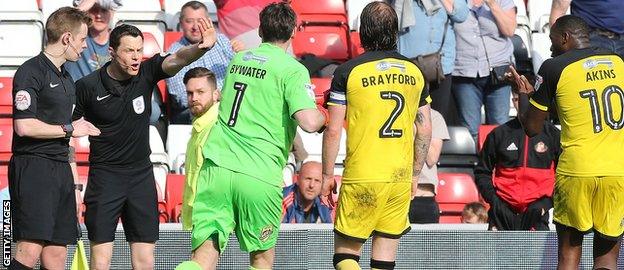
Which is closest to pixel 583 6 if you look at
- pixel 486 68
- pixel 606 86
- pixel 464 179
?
pixel 486 68

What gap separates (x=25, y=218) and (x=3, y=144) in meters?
3.97

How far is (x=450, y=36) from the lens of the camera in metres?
13.5

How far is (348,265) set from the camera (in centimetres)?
890

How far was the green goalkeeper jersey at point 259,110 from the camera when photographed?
845 centimetres

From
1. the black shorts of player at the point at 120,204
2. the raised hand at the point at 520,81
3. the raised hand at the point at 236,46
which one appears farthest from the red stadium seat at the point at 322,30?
the black shorts of player at the point at 120,204

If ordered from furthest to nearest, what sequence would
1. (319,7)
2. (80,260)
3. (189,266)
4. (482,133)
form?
1. (319,7)
2. (482,133)
3. (80,260)
4. (189,266)

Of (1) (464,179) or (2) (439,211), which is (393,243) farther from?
(1) (464,179)

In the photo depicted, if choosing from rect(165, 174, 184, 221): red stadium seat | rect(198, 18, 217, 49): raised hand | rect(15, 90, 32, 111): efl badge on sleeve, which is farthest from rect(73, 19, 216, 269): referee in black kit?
rect(165, 174, 184, 221): red stadium seat

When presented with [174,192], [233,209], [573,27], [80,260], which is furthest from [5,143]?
[573,27]

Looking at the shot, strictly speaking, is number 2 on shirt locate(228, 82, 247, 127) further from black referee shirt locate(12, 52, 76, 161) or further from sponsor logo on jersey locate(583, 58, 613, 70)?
sponsor logo on jersey locate(583, 58, 613, 70)

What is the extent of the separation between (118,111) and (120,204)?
2.12 feet

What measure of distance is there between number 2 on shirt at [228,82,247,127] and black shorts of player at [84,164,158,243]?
120 cm

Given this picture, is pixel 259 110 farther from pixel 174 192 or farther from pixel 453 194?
pixel 453 194

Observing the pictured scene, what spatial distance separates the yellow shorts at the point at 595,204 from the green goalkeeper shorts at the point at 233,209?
2.14 meters
